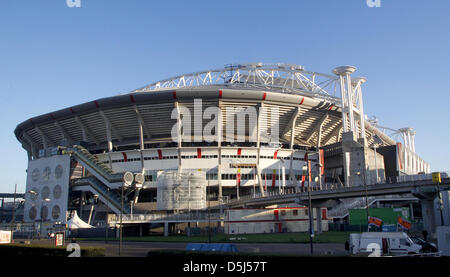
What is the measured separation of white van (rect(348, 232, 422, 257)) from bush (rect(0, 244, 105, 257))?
50.5ft

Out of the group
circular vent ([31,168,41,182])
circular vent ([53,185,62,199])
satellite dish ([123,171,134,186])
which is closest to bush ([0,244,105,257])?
satellite dish ([123,171,134,186])

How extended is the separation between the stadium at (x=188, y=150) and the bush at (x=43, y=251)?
46696 mm

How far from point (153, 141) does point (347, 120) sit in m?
41.1

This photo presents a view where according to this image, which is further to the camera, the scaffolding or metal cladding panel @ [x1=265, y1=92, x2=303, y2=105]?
metal cladding panel @ [x1=265, y1=92, x2=303, y2=105]

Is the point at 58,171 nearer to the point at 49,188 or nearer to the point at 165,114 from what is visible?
the point at 49,188

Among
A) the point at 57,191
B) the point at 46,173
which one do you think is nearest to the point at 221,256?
the point at 57,191

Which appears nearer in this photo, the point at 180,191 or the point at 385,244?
the point at 385,244

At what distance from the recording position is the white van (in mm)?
23406

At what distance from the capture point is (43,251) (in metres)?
22.6

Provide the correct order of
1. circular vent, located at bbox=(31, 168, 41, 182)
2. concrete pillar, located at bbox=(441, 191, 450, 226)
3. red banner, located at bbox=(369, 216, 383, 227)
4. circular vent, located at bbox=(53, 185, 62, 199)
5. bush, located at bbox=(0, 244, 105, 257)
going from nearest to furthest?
1. bush, located at bbox=(0, 244, 105, 257)
2. concrete pillar, located at bbox=(441, 191, 450, 226)
3. red banner, located at bbox=(369, 216, 383, 227)
4. circular vent, located at bbox=(53, 185, 62, 199)
5. circular vent, located at bbox=(31, 168, 41, 182)

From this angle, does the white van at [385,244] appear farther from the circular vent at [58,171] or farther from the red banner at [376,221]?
the circular vent at [58,171]

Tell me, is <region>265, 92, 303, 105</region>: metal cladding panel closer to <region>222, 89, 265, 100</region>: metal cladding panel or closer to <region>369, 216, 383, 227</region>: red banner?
<region>222, 89, 265, 100</region>: metal cladding panel

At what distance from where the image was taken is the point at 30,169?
8619 centimetres

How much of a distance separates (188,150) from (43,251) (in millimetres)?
54699
